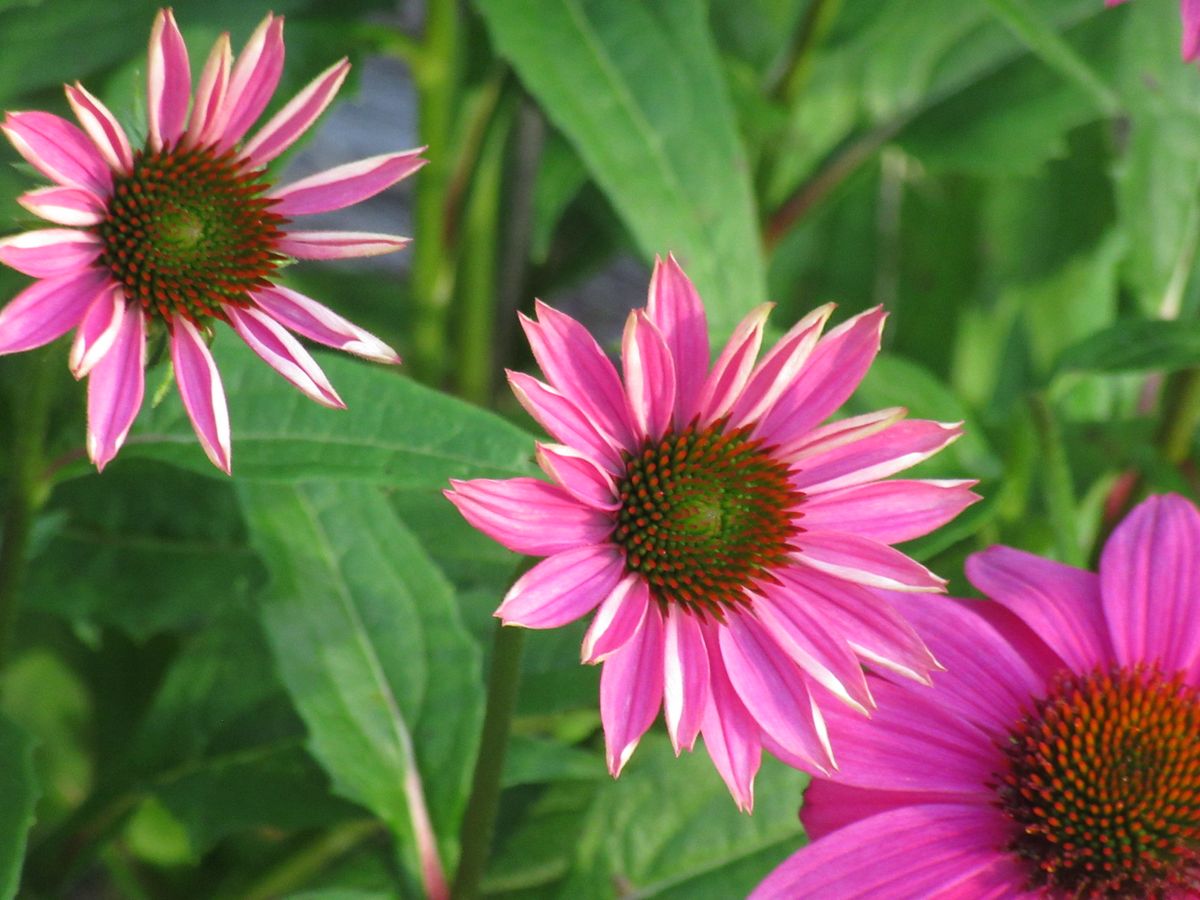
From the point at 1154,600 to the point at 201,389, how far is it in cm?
42

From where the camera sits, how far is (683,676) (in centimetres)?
50

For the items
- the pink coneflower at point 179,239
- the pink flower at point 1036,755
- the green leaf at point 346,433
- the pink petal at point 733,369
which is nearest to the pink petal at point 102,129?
the pink coneflower at point 179,239

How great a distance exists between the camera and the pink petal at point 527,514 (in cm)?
45

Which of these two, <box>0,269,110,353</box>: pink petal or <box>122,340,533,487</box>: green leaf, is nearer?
<box>0,269,110,353</box>: pink petal

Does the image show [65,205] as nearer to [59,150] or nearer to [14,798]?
[59,150]

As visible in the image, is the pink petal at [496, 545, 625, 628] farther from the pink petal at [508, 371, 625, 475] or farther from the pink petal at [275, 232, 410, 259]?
the pink petal at [275, 232, 410, 259]

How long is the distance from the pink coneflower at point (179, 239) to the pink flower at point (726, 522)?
0.09m

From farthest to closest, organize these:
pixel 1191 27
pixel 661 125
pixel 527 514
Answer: pixel 661 125 < pixel 1191 27 < pixel 527 514

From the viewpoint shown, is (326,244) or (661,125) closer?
(326,244)

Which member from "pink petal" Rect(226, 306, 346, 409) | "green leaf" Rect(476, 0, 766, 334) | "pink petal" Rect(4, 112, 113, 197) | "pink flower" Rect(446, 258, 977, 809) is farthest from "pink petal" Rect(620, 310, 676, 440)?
"green leaf" Rect(476, 0, 766, 334)

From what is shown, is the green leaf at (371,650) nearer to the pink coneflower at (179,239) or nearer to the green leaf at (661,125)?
the pink coneflower at (179,239)

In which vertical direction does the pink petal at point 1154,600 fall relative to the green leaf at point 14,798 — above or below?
above

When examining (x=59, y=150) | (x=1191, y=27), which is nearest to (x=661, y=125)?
(x=1191, y=27)

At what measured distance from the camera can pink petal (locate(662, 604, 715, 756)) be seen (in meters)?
0.48
